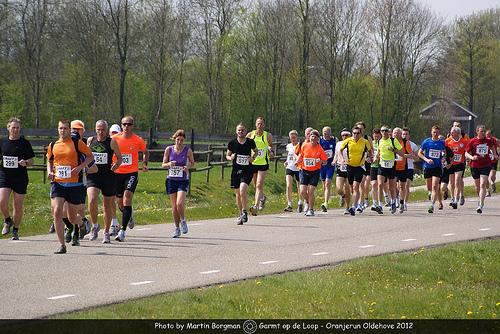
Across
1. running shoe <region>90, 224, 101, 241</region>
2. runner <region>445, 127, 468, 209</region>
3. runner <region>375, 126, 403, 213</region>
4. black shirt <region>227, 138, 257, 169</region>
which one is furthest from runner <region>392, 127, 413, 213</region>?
running shoe <region>90, 224, 101, 241</region>

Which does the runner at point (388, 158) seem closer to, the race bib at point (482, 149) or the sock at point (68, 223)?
the race bib at point (482, 149)

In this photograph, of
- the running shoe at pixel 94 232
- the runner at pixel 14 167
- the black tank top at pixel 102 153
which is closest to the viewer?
the black tank top at pixel 102 153

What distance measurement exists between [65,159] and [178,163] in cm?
282

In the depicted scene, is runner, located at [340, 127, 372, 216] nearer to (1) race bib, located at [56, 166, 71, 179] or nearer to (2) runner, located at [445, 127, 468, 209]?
(2) runner, located at [445, 127, 468, 209]

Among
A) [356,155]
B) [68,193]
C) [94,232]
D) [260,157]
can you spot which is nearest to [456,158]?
[356,155]

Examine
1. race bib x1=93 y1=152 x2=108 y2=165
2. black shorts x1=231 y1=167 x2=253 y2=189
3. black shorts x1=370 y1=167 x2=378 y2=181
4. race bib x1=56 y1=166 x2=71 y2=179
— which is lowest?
black shorts x1=370 y1=167 x2=378 y2=181

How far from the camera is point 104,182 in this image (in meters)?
15.9

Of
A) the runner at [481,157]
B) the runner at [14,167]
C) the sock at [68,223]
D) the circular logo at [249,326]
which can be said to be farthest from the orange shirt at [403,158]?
the circular logo at [249,326]

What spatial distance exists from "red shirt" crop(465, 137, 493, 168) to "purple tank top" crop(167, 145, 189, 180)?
8797 mm

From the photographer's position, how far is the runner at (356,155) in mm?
22359

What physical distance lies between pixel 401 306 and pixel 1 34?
5279 centimetres

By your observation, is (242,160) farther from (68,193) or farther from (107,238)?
(68,193)

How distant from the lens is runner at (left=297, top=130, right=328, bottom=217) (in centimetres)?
2175

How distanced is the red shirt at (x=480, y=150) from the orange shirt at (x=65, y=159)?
11.5m
